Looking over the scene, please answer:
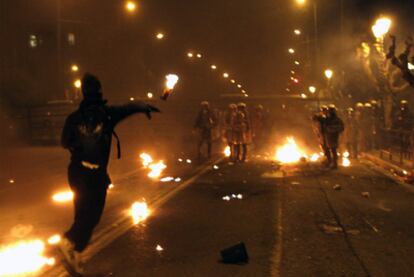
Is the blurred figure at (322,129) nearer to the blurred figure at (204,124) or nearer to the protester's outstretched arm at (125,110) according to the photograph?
the blurred figure at (204,124)

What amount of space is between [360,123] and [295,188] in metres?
8.77

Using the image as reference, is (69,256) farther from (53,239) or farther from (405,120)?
(405,120)

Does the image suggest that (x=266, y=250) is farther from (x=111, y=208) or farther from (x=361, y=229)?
(x=111, y=208)

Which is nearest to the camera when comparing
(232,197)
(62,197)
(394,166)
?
(232,197)

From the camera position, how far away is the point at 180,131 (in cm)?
3862

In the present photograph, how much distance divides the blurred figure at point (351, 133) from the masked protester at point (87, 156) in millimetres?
14929

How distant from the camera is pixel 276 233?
7746 mm

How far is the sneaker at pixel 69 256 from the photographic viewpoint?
5621 mm

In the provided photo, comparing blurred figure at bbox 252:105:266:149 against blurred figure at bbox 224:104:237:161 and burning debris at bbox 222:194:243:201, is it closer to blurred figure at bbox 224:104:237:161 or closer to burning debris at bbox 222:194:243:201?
blurred figure at bbox 224:104:237:161

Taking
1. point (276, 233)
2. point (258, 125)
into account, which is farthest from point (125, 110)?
point (258, 125)

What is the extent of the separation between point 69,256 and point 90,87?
1.64 metres

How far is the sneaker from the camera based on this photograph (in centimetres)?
562

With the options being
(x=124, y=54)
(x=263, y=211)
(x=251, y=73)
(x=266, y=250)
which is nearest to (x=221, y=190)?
(x=263, y=211)

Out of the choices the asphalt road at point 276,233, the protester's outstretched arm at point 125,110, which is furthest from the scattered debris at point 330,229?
the protester's outstretched arm at point 125,110
